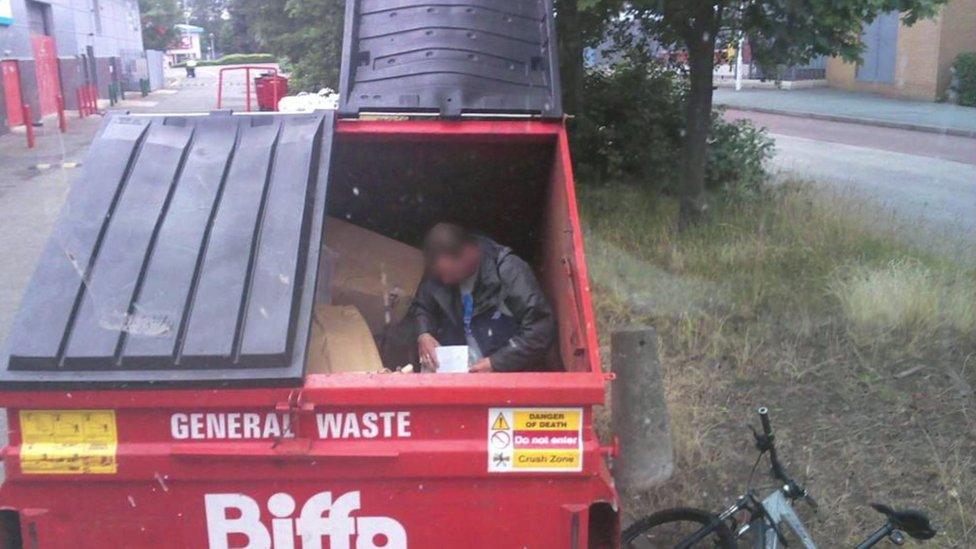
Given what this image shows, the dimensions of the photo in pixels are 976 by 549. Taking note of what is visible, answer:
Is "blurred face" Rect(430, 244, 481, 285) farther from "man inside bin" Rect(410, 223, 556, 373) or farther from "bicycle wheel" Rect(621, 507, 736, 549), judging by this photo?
"bicycle wheel" Rect(621, 507, 736, 549)

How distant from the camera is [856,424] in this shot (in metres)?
4.95

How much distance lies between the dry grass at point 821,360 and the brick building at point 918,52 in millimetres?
23150

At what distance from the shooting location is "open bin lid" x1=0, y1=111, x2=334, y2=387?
113 inches

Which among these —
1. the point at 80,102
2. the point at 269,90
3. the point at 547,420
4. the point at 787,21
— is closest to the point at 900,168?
the point at 787,21

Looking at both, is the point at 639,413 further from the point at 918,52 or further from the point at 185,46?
the point at 185,46

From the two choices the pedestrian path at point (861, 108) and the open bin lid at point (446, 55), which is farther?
the pedestrian path at point (861, 108)

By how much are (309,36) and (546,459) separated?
34.9 ft

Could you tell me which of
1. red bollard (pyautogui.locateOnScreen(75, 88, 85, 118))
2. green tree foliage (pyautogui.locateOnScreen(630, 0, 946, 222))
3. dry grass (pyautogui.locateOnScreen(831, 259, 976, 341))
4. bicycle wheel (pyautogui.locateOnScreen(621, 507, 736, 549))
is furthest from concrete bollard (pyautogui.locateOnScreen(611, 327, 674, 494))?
red bollard (pyautogui.locateOnScreen(75, 88, 85, 118))

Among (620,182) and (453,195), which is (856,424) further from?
(620,182)

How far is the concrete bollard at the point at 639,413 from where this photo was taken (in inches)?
172

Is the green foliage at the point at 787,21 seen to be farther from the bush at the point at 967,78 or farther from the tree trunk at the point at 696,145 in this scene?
the bush at the point at 967,78

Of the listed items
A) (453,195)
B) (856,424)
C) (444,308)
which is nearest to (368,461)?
(444,308)

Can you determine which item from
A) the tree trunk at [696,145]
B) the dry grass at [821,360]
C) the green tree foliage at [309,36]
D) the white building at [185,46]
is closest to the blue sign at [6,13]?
the green tree foliage at [309,36]

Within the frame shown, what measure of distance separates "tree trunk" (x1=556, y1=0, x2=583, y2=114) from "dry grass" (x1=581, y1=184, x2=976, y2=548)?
206 cm
